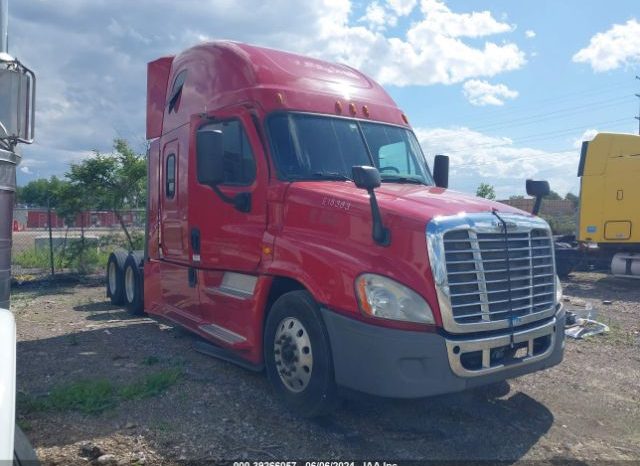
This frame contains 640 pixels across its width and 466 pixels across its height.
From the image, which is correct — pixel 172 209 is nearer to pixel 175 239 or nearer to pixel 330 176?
pixel 175 239

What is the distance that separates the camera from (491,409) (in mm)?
5492

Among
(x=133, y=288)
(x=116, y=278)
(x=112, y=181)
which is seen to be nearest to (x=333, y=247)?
(x=133, y=288)

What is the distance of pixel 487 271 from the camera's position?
4793 millimetres

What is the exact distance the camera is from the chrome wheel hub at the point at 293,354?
499cm

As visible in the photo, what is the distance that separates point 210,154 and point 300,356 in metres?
2.07

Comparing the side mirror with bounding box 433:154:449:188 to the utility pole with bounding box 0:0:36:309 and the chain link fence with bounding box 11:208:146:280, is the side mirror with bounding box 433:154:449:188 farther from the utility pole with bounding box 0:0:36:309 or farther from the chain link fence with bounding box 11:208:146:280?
the chain link fence with bounding box 11:208:146:280

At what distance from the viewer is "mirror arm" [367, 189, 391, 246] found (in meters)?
4.66

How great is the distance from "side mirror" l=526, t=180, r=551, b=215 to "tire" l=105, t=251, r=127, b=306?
7318mm

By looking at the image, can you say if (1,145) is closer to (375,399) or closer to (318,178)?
(318,178)

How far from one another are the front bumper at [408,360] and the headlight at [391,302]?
0.11m

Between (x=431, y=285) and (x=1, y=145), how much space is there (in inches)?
136

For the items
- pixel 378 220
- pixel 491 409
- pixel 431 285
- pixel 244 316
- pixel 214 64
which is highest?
pixel 214 64

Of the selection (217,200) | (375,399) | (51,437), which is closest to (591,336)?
(375,399)

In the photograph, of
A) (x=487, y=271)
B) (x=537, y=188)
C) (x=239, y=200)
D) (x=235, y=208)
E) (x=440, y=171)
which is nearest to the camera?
(x=487, y=271)
